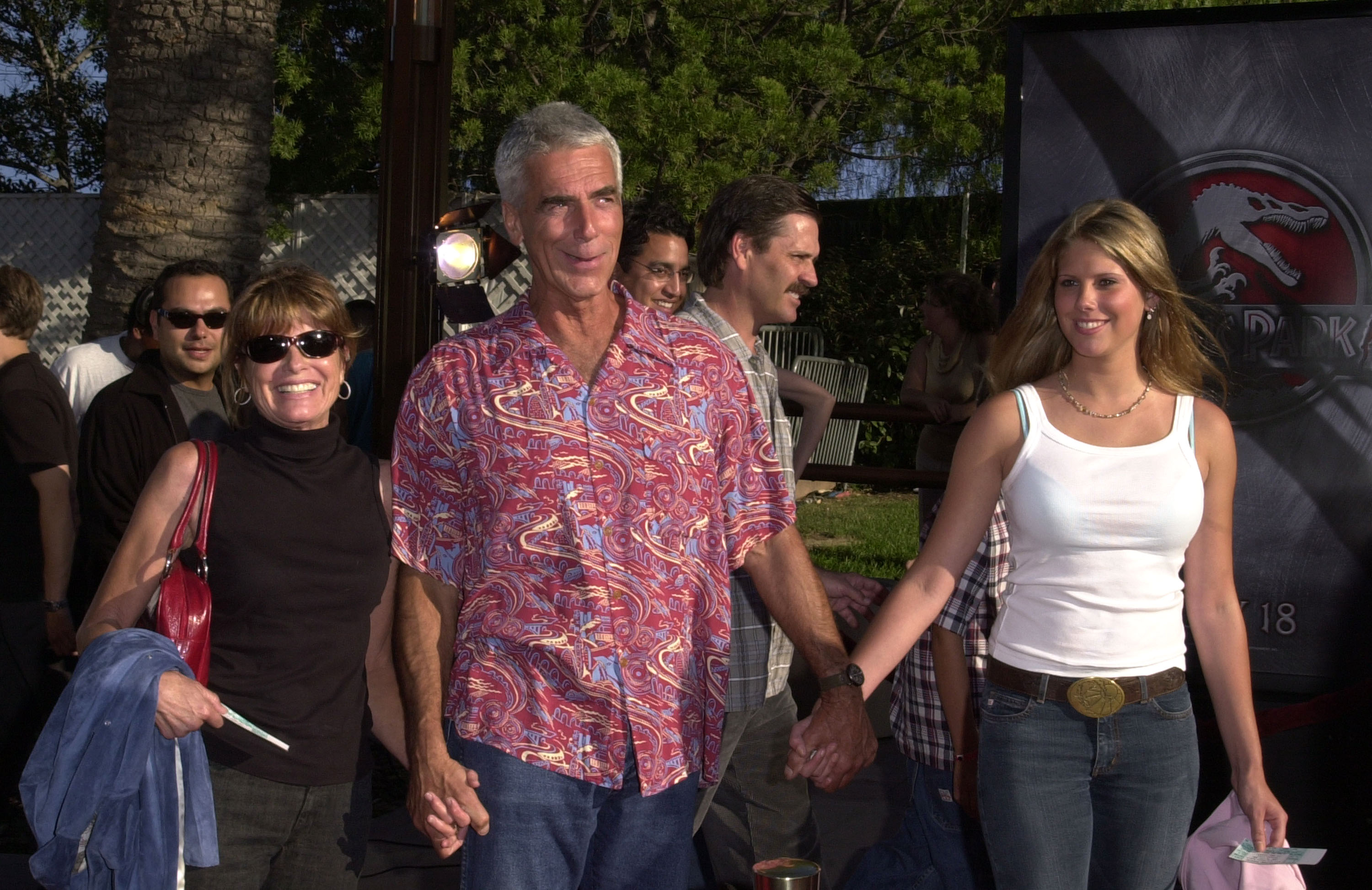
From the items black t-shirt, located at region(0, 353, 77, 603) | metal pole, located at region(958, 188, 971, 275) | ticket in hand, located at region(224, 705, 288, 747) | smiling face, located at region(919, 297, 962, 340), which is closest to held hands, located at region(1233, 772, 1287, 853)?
ticket in hand, located at region(224, 705, 288, 747)

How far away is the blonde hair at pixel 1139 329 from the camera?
2666mm

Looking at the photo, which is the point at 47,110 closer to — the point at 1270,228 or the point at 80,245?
the point at 80,245

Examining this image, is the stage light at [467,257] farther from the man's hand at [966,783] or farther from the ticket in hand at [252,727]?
the man's hand at [966,783]

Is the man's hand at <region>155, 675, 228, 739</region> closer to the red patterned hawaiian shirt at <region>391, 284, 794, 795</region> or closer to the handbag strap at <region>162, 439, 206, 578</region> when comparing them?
the handbag strap at <region>162, 439, 206, 578</region>

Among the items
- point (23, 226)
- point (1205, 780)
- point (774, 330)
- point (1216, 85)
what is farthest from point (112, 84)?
point (774, 330)

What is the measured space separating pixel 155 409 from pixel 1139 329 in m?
2.60

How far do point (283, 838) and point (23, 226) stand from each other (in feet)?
37.0

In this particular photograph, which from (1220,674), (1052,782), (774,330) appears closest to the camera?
(1052,782)

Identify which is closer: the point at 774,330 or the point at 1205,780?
the point at 1205,780

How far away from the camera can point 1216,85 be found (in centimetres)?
353

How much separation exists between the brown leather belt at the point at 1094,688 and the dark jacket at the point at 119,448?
2.33 m

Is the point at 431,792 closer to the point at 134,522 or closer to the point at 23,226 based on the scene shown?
the point at 134,522

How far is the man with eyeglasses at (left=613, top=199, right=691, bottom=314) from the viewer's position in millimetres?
4500

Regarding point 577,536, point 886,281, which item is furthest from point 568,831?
point 886,281
